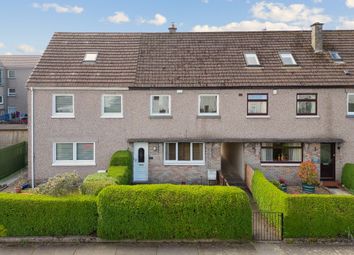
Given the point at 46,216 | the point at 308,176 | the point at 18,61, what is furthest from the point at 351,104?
the point at 18,61

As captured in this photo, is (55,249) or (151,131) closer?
(55,249)

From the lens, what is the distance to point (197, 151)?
19453 millimetres

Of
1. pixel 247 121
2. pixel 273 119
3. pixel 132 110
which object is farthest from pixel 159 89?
pixel 273 119

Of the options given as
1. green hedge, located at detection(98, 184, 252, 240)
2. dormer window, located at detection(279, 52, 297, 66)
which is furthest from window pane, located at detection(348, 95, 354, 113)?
green hedge, located at detection(98, 184, 252, 240)

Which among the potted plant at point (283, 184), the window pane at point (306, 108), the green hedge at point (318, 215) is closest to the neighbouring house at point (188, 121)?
the window pane at point (306, 108)

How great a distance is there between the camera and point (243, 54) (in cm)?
2120

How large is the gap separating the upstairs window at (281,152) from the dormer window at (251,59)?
16.3 feet

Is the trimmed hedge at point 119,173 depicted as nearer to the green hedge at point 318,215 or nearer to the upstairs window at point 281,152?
the green hedge at point 318,215

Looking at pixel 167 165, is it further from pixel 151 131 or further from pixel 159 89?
pixel 159 89

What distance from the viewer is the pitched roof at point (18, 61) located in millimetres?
46469

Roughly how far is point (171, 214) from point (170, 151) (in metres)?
8.00

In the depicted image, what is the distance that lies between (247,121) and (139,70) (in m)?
7.02

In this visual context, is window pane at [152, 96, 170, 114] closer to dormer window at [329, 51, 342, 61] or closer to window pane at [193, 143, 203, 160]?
window pane at [193, 143, 203, 160]

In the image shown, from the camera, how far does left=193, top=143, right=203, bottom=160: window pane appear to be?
19438 millimetres
